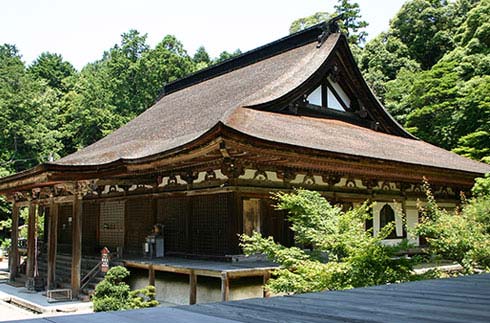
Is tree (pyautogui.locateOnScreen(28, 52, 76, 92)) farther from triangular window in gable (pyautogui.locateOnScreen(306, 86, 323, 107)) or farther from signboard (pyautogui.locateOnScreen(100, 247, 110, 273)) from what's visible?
signboard (pyautogui.locateOnScreen(100, 247, 110, 273))

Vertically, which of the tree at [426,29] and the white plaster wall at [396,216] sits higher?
the tree at [426,29]

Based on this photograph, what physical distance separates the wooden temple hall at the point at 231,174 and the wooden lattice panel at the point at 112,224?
0.12 feet

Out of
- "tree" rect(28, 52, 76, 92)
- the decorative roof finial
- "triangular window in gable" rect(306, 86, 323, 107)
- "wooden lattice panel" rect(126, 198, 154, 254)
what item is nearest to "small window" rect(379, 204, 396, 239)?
"triangular window in gable" rect(306, 86, 323, 107)

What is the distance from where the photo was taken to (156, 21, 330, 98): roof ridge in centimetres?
1617

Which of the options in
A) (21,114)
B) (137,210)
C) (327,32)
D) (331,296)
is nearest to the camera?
(331,296)

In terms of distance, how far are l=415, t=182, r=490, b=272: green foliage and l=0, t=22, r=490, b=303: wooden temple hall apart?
1.91 m

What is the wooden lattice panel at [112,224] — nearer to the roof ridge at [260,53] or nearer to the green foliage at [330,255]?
the green foliage at [330,255]

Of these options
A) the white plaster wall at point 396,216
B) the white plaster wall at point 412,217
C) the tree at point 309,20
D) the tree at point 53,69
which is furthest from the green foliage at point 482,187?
the tree at point 53,69

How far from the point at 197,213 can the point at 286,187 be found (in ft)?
7.42

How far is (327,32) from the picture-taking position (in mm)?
15461

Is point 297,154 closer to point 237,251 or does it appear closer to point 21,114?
point 237,251

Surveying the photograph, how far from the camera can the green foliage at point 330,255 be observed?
23.5 ft

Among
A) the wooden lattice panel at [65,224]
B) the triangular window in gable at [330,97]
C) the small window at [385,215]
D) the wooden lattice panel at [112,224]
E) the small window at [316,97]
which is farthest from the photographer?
the wooden lattice panel at [65,224]

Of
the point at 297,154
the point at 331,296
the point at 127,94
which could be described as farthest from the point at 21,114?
the point at 331,296
